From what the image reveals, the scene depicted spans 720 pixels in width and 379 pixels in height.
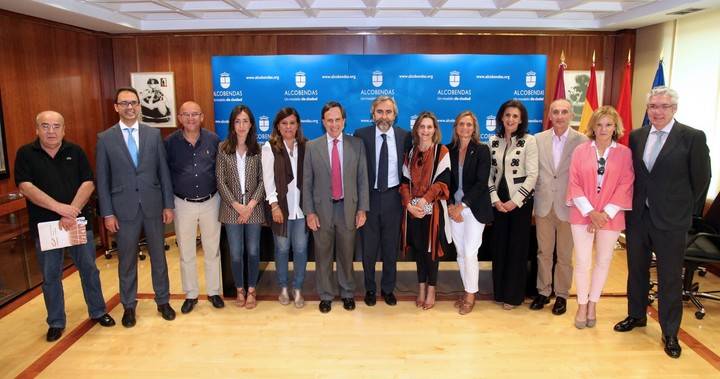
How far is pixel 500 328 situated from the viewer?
343 centimetres

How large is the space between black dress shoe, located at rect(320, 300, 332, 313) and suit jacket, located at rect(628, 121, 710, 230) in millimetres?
2417

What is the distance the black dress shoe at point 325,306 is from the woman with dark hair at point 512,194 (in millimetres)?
1395

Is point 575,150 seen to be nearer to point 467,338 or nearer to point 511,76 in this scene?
point 467,338

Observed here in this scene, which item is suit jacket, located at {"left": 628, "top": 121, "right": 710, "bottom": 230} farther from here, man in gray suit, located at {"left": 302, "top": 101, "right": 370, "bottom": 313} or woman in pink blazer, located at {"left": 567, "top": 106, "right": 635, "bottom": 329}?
man in gray suit, located at {"left": 302, "top": 101, "right": 370, "bottom": 313}

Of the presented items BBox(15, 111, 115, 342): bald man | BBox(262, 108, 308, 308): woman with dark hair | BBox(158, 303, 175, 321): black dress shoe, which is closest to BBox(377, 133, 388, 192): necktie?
BBox(262, 108, 308, 308): woman with dark hair

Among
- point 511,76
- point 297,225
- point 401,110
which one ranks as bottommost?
point 297,225

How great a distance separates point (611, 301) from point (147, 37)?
20.5 ft

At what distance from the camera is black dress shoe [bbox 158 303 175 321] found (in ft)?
11.8

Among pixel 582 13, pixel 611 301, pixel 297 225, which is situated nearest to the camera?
pixel 297 225

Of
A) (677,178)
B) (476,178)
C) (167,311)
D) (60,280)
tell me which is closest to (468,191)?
(476,178)

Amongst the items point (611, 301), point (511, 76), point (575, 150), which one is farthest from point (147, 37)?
point (611, 301)

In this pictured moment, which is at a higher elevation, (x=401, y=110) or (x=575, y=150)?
(x=401, y=110)

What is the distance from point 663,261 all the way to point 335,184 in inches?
90.7

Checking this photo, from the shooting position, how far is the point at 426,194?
135 inches
